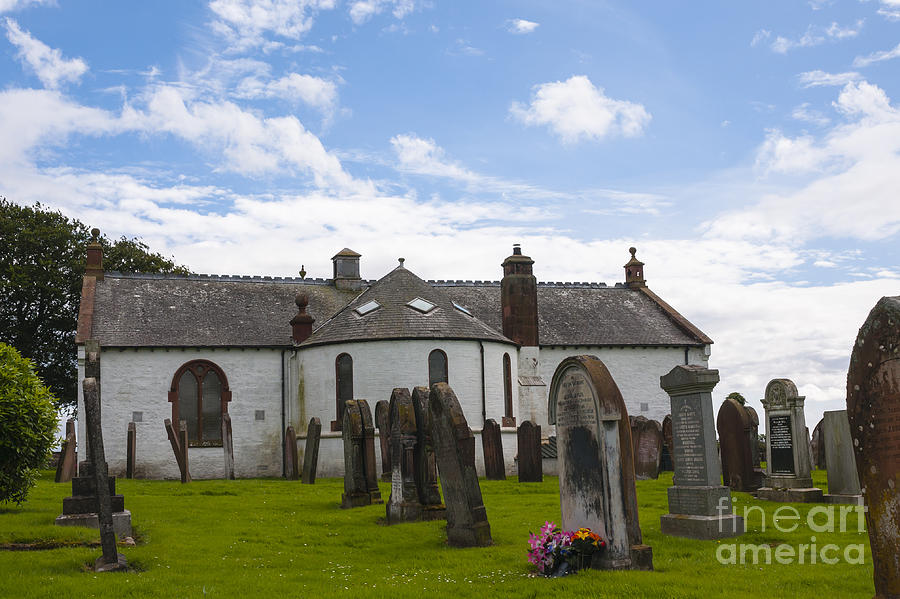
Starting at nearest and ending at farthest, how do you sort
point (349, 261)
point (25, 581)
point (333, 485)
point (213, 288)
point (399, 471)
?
point (25, 581) < point (399, 471) < point (333, 485) < point (213, 288) < point (349, 261)

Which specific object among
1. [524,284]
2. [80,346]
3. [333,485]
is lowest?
[333,485]

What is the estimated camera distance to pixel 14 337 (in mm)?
42312

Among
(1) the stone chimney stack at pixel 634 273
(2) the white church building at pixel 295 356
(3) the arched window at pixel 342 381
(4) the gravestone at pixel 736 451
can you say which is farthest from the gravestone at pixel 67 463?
(1) the stone chimney stack at pixel 634 273

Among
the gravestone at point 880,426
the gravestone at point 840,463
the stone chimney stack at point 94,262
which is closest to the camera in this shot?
the gravestone at point 880,426

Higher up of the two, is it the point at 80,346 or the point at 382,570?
the point at 80,346

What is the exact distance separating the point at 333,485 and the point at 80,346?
13388 mm

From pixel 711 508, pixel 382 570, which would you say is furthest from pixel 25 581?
pixel 711 508

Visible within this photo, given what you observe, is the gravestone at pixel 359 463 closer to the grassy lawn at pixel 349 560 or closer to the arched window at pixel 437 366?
the grassy lawn at pixel 349 560

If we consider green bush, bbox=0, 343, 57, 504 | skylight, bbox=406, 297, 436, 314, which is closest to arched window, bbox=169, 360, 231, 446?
skylight, bbox=406, 297, 436, 314

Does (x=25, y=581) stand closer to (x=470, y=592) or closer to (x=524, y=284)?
(x=470, y=592)

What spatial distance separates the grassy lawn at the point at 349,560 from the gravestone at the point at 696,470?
453 mm

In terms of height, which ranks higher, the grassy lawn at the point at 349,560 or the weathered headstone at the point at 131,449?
the weathered headstone at the point at 131,449

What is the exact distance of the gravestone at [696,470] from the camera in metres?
13.9

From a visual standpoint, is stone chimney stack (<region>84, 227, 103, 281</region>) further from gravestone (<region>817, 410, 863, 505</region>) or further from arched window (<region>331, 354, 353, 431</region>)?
gravestone (<region>817, 410, 863, 505</region>)
